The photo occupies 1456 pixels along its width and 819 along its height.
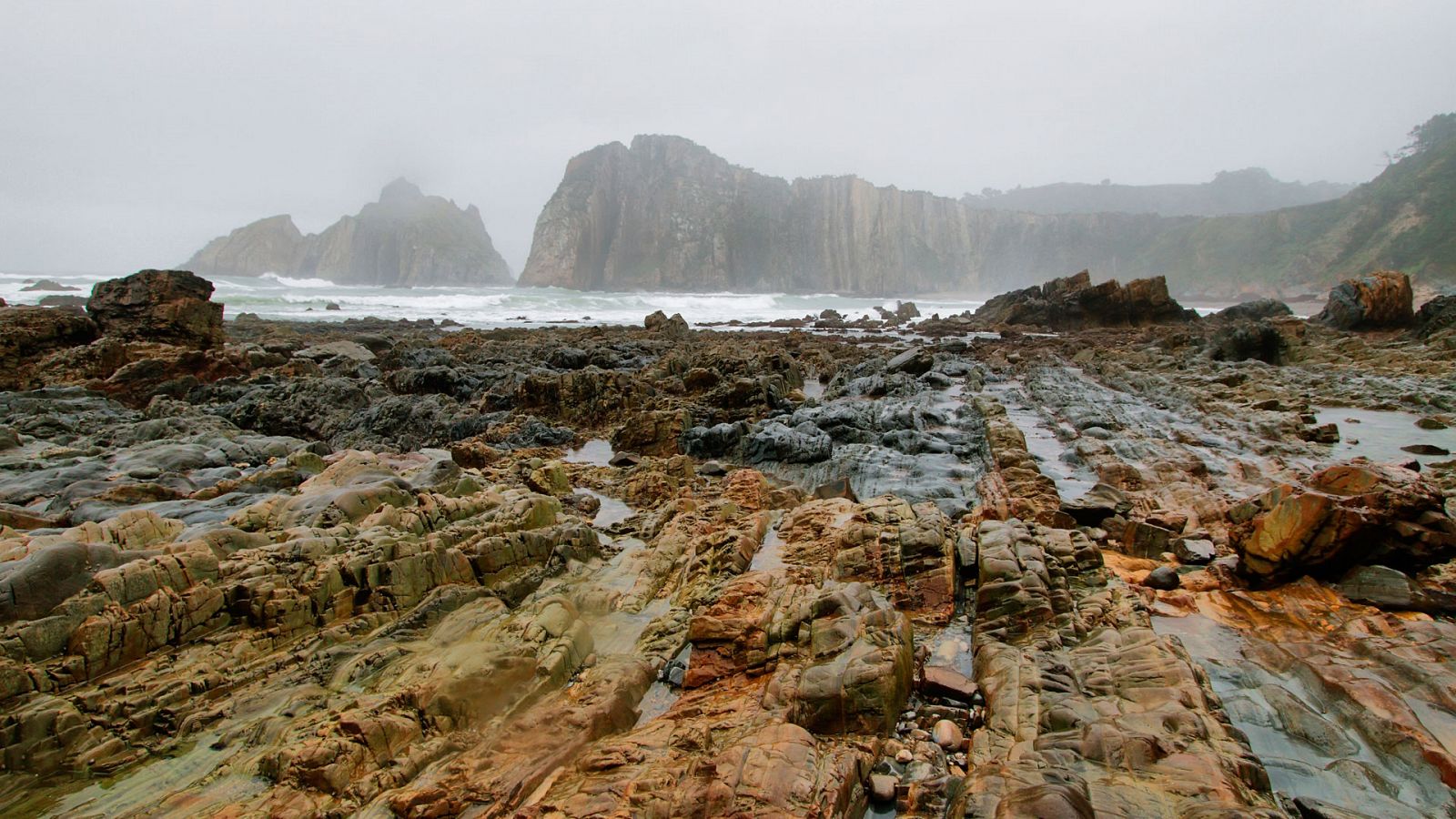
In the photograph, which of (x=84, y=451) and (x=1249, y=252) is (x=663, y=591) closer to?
(x=84, y=451)

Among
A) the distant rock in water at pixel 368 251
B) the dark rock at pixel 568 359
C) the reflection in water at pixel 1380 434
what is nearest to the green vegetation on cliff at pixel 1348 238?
the reflection in water at pixel 1380 434

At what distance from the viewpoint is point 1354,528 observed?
4.28 m

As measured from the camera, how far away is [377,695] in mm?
3576

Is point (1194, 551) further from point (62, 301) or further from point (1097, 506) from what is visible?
point (62, 301)

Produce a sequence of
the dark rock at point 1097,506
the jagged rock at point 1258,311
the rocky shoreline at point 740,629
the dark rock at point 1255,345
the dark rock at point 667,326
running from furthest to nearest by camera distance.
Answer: the dark rock at point 667,326 → the jagged rock at point 1258,311 → the dark rock at point 1255,345 → the dark rock at point 1097,506 → the rocky shoreline at point 740,629

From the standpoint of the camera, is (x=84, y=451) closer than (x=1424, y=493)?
No

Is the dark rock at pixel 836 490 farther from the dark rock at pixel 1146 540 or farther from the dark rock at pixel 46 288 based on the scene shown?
the dark rock at pixel 46 288

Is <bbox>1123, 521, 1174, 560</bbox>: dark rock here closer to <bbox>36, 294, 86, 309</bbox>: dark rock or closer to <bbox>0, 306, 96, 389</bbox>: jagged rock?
<bbox>0, 306, 96, 389</bbox>: jagged rock

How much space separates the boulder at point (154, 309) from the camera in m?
14.4

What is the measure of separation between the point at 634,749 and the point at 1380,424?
43.2 ft

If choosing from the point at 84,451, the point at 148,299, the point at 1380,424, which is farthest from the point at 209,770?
the point at 148,299

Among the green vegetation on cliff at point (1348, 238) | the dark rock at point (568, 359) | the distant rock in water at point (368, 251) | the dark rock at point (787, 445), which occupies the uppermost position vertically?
the distant rock in water at point (368, 251)

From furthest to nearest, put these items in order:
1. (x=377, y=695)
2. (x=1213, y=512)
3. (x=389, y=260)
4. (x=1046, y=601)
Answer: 1. (x=389, y=260)
2. (x=1213, y=512)
3. (x=1046, y=601)
4. (x=377, y=695)

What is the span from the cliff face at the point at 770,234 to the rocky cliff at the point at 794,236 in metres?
0.18
